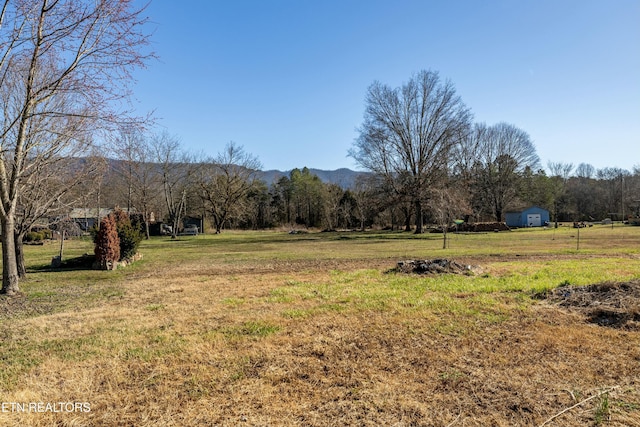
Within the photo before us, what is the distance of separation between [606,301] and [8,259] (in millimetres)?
11481

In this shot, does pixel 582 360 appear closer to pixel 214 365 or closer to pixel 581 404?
pixel 581 404

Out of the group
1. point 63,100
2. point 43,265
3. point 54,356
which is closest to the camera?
point 54,356

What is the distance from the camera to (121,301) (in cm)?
771

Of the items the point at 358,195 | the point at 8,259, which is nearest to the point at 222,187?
the point at 358,195

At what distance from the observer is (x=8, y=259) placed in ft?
26.5

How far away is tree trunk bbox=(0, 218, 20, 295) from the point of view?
7.80 m

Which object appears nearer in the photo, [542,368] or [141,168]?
[542,368]

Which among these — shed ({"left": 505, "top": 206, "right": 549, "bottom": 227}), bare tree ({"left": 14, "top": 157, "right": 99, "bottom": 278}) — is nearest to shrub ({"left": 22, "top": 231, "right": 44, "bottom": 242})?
bare tree ({"left": 14, "top": 157, "right": 99, "bottom": 278})

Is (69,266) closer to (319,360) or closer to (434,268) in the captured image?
(434,268)

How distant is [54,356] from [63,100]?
25.3ft

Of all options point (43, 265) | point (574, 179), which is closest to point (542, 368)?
point (43, 265)

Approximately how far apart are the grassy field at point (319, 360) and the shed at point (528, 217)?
176ft

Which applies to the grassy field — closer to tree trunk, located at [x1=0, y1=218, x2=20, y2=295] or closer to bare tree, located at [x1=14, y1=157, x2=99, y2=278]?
tree trunk, located at [x1=0, y1=218, x2=20, y2=295]

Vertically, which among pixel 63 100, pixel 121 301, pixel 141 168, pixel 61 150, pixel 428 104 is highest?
pixel 428 104
